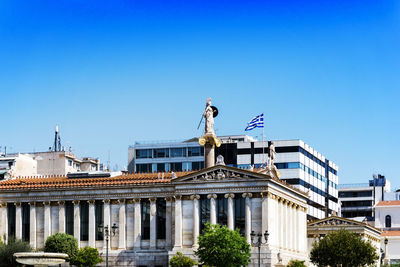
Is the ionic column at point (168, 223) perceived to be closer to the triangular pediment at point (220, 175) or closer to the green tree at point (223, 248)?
the triangular pediment at point (220, 175)

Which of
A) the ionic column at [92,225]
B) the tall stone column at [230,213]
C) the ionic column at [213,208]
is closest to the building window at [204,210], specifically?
the ionic column at [213,208]

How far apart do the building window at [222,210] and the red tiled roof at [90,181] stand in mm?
7583

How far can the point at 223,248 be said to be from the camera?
300 feet

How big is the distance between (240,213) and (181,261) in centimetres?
889

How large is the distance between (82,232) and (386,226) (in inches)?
3224

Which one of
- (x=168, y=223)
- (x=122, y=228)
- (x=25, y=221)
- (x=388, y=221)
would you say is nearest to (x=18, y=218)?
(x=25, y=221)

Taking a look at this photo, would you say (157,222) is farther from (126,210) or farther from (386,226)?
(386,226)

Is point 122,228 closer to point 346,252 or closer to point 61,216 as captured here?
point 61,216

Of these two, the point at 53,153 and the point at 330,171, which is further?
the point at 330,171

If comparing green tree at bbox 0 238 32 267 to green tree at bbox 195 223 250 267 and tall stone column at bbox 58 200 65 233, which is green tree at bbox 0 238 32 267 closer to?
tall stone column at bbox 58 200 65 233

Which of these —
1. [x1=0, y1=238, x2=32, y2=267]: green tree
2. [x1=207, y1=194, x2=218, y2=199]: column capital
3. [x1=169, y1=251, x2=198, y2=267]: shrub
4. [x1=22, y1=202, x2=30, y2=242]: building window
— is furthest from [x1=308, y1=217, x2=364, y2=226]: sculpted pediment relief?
[x1=0, y1=238, x2=32, y2=267]: green tree

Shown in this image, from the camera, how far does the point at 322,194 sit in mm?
172125

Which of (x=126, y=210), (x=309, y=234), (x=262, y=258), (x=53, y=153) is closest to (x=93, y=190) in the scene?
(x=126, y=210)

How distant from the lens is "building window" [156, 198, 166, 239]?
10550cm
